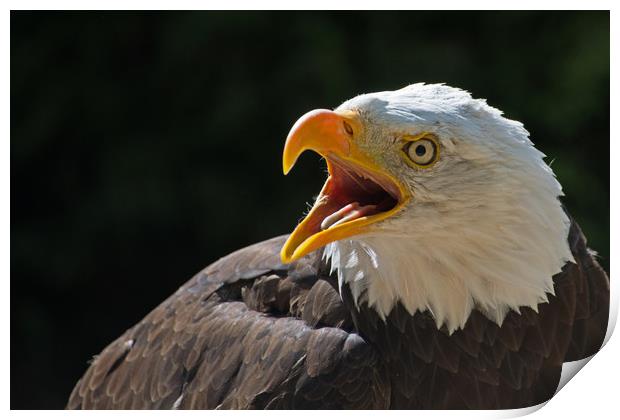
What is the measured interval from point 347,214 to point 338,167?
0.12 metres

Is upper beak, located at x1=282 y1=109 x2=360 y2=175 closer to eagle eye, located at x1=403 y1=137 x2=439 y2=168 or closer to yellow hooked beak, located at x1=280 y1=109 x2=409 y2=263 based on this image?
yellow hooked beak, located at x1=280 y1=109 x2=409 y2=263

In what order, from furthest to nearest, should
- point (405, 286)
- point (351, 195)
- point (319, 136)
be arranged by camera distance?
point (405, 286) → point (351, 195) → point (319, 136)

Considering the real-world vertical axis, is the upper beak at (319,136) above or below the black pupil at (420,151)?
above

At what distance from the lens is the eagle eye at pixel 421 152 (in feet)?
6.46

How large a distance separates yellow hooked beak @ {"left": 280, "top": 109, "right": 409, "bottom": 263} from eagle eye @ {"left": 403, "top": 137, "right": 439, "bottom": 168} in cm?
6

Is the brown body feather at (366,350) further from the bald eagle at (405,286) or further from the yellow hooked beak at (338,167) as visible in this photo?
the yellow hooked beak at (338,167)

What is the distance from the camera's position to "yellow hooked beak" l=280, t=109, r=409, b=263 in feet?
6.37

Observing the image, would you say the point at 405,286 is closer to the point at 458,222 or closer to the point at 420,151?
the point at 458,222

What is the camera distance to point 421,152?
1.97m

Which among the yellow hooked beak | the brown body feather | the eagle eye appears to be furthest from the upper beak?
the brown body feather

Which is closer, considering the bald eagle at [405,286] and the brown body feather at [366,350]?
the bald eagle at [405,286]

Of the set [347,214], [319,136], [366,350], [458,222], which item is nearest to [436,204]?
[458,222]

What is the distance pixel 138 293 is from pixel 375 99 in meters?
2.88

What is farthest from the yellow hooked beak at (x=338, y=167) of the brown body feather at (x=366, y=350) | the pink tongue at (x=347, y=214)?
the brown body feather at (x=366, y=350)
